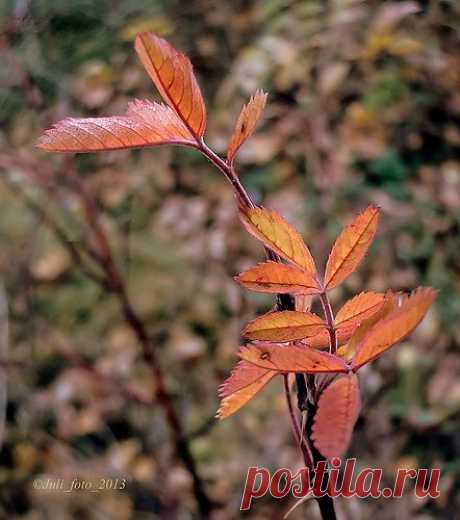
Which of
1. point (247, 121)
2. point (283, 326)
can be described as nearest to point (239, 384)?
point (283, 326)

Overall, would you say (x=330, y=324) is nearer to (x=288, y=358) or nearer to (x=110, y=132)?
(x=288, y=358)

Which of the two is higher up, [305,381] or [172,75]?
[172,75]

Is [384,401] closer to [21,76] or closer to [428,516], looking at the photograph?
[428,516]

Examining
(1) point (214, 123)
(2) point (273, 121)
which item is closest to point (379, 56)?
(2) point (273, 121)

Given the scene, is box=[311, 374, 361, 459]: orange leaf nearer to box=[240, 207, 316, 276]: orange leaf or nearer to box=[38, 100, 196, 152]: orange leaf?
Result: box=[240, 207, 316, 276]: orange leaf

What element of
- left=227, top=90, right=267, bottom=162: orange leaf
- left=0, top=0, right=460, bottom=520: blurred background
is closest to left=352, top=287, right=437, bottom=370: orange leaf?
left=227, top=90, right=267, bottom=162: orange leaf

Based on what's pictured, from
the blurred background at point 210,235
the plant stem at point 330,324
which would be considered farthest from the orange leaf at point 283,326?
the blurred background at point 210,235

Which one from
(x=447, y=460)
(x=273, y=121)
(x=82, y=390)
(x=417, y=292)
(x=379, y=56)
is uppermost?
(x=417, y=292)
